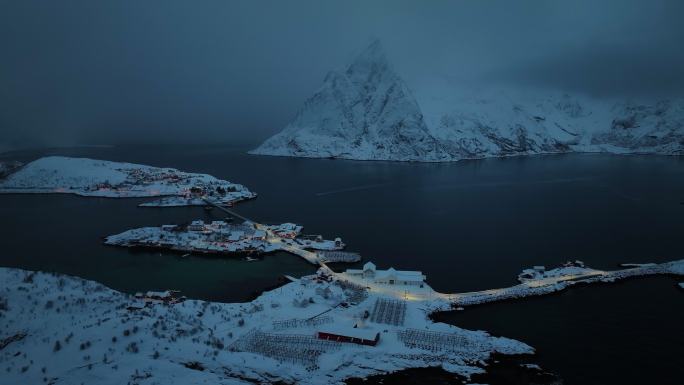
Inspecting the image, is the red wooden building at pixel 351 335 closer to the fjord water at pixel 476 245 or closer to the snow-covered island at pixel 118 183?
the fjord water at pixel 476 245

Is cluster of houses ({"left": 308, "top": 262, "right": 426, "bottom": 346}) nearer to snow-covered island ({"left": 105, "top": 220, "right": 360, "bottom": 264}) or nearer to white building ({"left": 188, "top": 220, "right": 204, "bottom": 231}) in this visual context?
snow-covered island ({"left": 105, "top": 220, "right": 360, "bottom": 264})

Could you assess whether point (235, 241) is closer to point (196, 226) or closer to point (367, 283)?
point (196, 226)

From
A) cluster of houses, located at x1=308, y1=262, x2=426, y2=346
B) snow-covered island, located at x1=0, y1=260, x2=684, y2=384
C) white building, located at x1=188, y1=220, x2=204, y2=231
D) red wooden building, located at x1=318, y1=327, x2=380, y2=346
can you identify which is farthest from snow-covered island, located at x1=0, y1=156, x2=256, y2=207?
red wooden building, located at x1=318, y1=327, x2=380, y2=346

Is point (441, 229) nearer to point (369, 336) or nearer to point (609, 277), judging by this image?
point (609, 277)

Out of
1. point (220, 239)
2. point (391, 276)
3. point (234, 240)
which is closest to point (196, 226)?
point (220, 239)

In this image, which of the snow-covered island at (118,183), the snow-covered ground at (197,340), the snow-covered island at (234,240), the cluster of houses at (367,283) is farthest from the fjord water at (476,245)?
the snow-covered island at (118,183)
